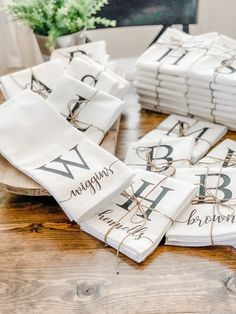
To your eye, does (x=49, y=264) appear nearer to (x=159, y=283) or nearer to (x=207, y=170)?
(x=159, y=283)

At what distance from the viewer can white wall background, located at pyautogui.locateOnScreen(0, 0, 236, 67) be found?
4.20 ft

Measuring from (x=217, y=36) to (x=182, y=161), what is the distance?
369mm

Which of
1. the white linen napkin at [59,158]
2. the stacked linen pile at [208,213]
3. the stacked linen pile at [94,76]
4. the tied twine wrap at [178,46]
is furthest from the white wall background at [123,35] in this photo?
the stacked linen pile at [208,213]

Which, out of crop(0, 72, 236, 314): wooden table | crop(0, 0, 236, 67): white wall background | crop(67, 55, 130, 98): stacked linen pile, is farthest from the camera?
crop(0, 0, 236, 67): white wall background

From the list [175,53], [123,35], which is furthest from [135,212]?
[123,35]

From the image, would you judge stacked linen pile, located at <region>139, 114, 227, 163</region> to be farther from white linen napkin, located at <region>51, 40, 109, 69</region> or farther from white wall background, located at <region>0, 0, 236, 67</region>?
white wall background, located at <region>0, 0, 236, 67</region>

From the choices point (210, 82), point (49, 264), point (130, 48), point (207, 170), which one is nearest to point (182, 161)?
point (207, 170)

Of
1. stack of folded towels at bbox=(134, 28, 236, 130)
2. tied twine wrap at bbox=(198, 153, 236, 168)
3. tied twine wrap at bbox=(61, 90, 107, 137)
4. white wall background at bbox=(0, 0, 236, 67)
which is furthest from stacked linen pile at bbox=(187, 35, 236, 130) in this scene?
white wall background at bbox=(0, 0, 236, 67)

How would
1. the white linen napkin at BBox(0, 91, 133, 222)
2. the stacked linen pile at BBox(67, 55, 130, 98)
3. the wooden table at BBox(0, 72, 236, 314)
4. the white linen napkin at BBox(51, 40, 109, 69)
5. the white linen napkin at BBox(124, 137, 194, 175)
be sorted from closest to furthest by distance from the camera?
the wooden table at BBox(0, 72, 236, 314) < the white linen napkin at BBox(0, 91, 133, 222) < the white linen napkin at BBox(124, 137, 194, 175) < the stacked linen pile at BBox(67, 55, 130, 98) < the white linen napkin at BBox(51, 40, 109, 69)

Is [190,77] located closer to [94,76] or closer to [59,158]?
[94,76]

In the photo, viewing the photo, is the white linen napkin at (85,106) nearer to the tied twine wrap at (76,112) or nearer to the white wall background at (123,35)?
the tied twine wrap at (76,112)

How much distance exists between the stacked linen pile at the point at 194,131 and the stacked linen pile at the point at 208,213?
11cm

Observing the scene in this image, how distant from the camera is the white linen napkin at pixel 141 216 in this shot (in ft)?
2.23

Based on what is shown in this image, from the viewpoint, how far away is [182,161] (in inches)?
32.7
